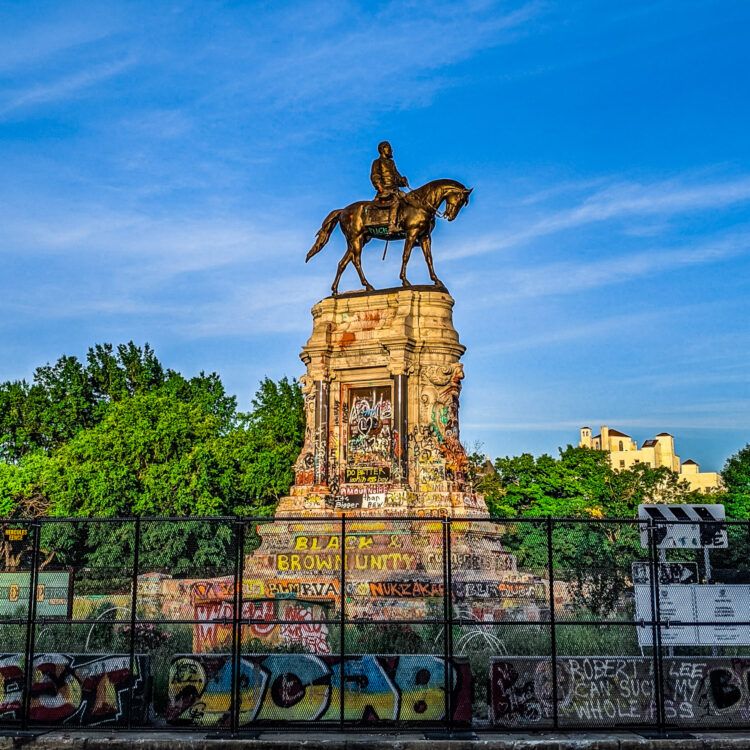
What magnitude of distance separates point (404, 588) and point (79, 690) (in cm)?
1257

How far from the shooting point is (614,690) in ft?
59.0

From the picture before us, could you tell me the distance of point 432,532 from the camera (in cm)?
2920

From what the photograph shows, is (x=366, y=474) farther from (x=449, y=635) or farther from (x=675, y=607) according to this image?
(x=449, y=635)

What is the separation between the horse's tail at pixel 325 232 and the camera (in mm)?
38875

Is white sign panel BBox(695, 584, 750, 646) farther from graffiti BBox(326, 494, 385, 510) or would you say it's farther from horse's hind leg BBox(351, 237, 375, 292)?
horse's hind leg BBox(351, 237, 375, 292)

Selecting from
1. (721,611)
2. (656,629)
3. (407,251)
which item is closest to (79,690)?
(656,629)

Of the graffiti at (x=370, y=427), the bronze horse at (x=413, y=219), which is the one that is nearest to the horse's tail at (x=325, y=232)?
the bronze horse at (x=413, y=219)

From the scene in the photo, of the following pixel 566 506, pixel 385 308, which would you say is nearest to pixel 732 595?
pixel 385 308

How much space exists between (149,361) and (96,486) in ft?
66.9

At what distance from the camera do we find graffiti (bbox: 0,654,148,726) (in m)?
17.9

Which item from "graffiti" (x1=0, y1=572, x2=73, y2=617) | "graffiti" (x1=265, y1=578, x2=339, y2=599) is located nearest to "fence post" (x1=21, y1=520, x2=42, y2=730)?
"graffiti" (x1=0, y1=572, x2=73, y2=617)

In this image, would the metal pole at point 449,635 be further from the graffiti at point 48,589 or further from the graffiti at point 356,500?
the graffiti at point 356,500

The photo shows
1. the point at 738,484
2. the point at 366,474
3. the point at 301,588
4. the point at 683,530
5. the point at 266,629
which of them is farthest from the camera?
the point at 738,484

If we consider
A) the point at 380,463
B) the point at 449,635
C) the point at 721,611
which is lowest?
the point at 449,635
